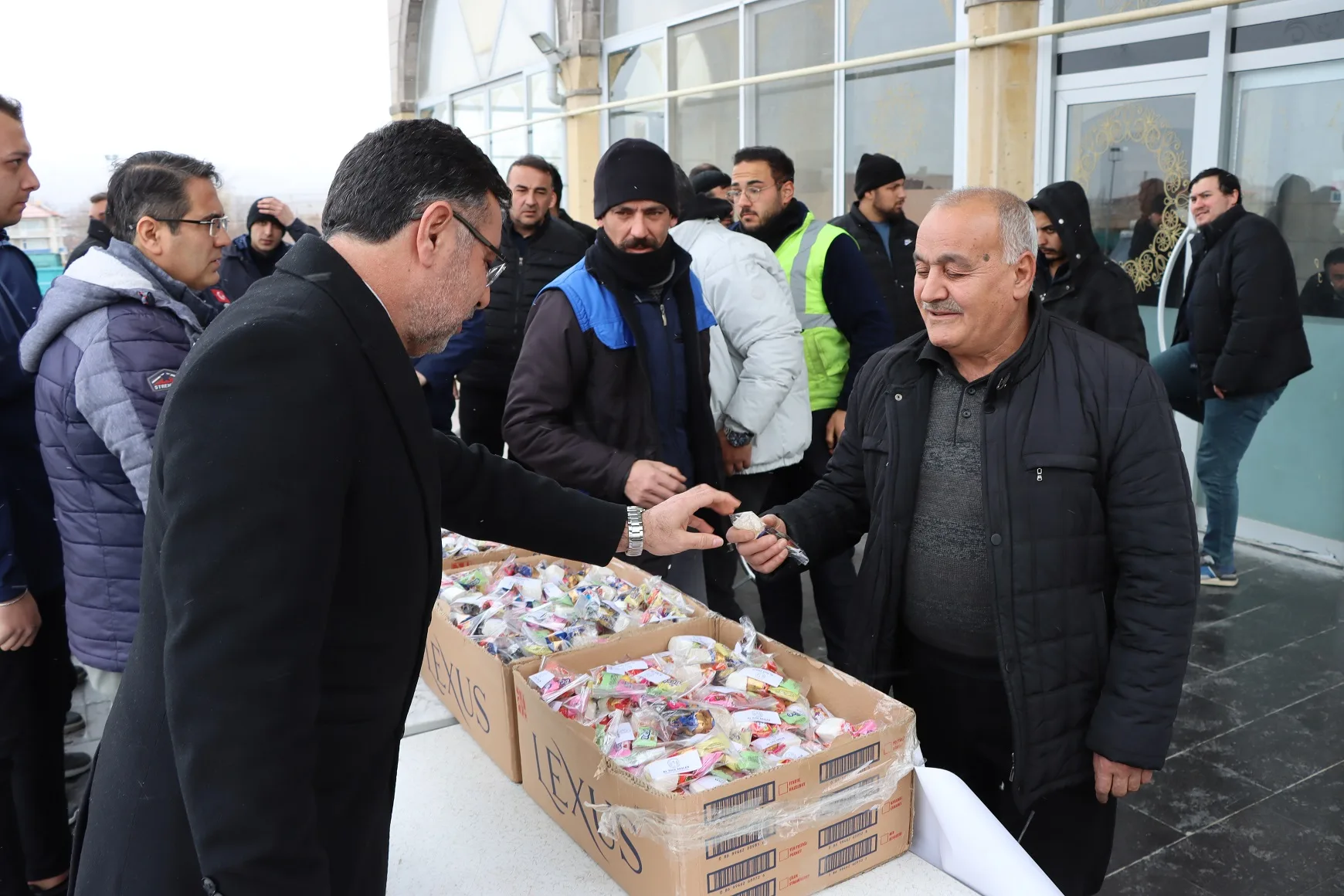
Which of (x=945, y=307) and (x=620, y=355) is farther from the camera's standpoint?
(x=620, y=355)

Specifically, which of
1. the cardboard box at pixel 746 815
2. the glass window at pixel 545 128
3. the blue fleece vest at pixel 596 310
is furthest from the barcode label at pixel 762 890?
the glass window at pixel 545 128

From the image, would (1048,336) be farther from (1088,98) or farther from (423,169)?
(1088,98)

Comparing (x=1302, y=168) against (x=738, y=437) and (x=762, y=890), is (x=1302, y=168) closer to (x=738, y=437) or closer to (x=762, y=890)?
(x=738, y=437)

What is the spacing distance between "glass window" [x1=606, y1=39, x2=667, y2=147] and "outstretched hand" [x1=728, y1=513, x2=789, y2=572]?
30.3 ft

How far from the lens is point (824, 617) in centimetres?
421

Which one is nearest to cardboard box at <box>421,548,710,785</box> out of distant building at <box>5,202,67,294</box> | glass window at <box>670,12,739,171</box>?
distant building at <box>5,202,67,294</box>

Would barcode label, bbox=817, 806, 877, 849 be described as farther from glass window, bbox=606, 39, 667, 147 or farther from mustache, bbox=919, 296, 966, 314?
glass window, bbox=606, 39, 667, 147

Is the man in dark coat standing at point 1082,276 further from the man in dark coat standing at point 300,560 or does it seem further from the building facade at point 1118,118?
the man in dark coat standing at point 300,560

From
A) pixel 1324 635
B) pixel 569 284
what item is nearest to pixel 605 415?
pixel 569 284

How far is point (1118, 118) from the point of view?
20.8ft

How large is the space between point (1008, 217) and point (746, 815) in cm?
132

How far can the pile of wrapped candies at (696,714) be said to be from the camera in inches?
68.3

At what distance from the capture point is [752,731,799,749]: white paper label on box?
1.83 m

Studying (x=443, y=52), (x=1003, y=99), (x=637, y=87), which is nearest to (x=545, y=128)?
(x=637, y=87)
